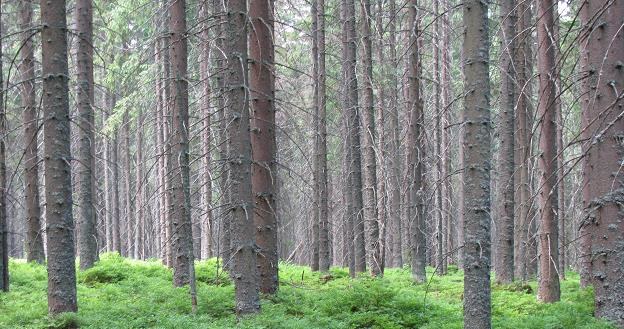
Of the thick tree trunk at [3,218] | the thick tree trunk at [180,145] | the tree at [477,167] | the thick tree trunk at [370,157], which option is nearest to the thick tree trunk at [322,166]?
the thick tree trunk at [370,157]

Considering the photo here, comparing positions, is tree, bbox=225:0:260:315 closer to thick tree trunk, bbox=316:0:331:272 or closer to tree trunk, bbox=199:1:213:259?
tree trunk, bbox=199:1:213:259

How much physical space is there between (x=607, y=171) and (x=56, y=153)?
7306 millimetres

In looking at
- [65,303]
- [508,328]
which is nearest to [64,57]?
[65,303]

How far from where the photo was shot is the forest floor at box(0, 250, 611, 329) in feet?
27.1

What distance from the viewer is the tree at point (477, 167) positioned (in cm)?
629

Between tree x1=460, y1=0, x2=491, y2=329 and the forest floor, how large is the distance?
0.60m

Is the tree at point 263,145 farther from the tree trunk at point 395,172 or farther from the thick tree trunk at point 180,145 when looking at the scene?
the tree trunk at point 395,172

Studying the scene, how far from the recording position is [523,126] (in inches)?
→ 539

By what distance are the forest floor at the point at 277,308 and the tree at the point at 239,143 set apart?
3.29 feet

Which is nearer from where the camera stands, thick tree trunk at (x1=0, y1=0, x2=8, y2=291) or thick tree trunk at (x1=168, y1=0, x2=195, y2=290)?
thick tree trunk at (x1=168, y1=0, x2=195, y2=290)

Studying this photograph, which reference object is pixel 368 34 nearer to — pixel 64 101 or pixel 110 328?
pixel 64 101

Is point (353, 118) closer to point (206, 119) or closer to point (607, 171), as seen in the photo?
point (206, 119)

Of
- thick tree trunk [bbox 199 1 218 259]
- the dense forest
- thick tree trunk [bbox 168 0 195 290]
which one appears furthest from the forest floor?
thick tree trunk [bbox 199 1 218 259]

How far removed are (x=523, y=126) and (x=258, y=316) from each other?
836 centimetres
